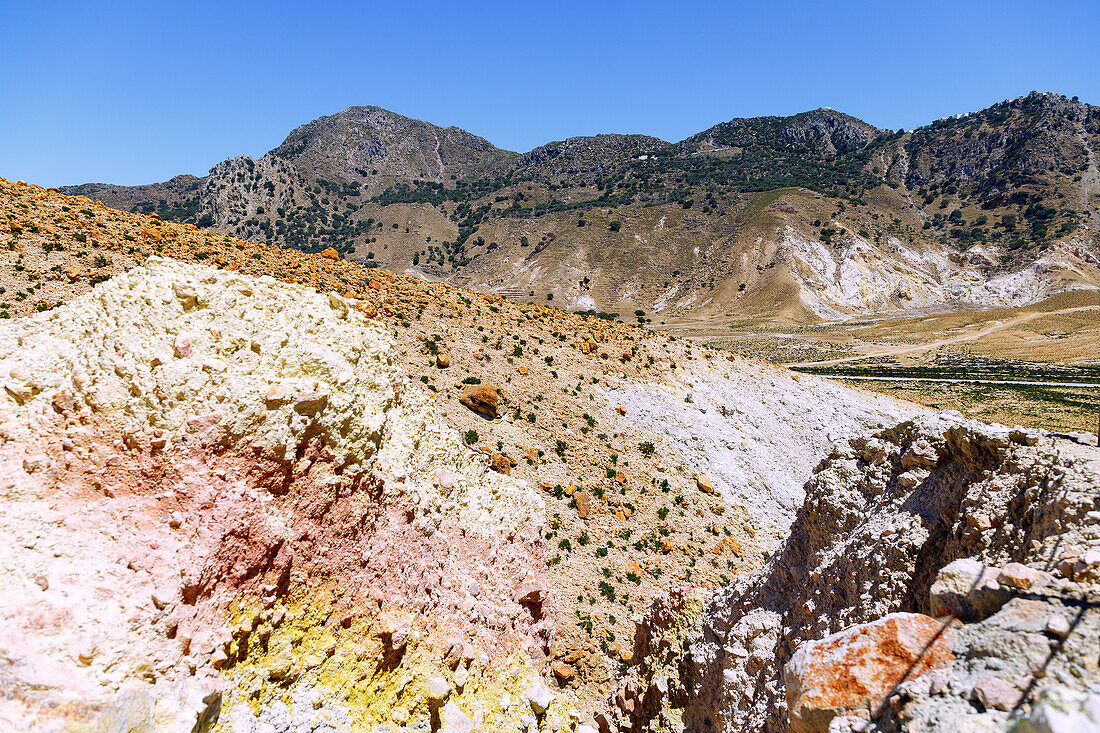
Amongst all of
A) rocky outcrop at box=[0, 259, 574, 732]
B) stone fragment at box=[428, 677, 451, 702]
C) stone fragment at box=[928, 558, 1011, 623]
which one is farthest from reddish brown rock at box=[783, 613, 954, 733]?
rocky outcrop at box=[0, 259, 574, 732]

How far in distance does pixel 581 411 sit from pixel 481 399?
4780 mm

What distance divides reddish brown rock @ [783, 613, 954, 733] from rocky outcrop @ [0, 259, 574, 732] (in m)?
7.10

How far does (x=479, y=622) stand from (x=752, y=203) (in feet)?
436

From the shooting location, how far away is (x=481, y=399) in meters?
19.0

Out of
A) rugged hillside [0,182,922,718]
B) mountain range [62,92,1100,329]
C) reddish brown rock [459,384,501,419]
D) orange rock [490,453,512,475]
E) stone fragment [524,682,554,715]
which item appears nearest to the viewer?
stone fragment [524,682,554,715]

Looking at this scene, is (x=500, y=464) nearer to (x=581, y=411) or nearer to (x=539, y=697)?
(x=581, y=411)

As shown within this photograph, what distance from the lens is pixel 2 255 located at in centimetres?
1564

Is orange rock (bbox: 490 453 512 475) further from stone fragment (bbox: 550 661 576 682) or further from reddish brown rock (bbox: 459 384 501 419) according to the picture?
stone fragment (bbox: 550 661 576 682)

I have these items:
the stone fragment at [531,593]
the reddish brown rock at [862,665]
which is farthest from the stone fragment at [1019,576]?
the stone fragment at [531,593]

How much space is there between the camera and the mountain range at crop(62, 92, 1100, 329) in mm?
103125

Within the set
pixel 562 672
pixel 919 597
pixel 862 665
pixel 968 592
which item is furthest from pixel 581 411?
pixel 968 592

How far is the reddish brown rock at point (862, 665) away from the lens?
5.23 meters

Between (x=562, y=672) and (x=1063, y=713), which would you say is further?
(x=562, y=672)

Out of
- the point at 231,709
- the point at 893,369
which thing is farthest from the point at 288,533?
the point at 893,369
